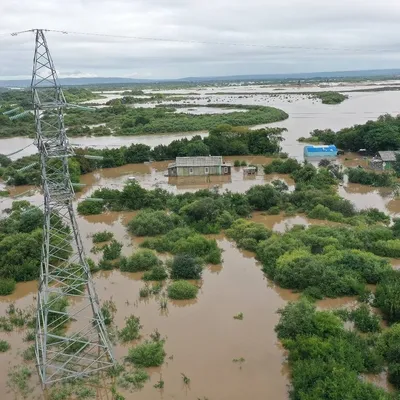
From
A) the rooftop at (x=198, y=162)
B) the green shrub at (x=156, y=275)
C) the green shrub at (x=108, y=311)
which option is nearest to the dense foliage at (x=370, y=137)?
the rooftop at (x=198, y=162)

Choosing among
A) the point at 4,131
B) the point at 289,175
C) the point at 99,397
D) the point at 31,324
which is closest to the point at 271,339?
the point at 99,397

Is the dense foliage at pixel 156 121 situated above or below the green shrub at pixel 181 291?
above

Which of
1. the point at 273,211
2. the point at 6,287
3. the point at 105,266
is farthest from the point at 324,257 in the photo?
the point at 6,287

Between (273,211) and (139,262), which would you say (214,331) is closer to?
(139,262)

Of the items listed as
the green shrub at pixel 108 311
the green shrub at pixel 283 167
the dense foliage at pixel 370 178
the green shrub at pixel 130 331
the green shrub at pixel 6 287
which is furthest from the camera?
the green shrub at pixel 283 167

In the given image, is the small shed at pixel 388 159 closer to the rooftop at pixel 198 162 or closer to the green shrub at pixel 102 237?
Result: the rooftop at pixel 198 162

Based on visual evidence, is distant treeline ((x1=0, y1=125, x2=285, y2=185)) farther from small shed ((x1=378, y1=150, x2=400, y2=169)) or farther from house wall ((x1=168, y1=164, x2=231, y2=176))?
small shed ((x1=378, y1=150, x2=400, y2=169))

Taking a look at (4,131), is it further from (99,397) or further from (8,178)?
(99,397)
